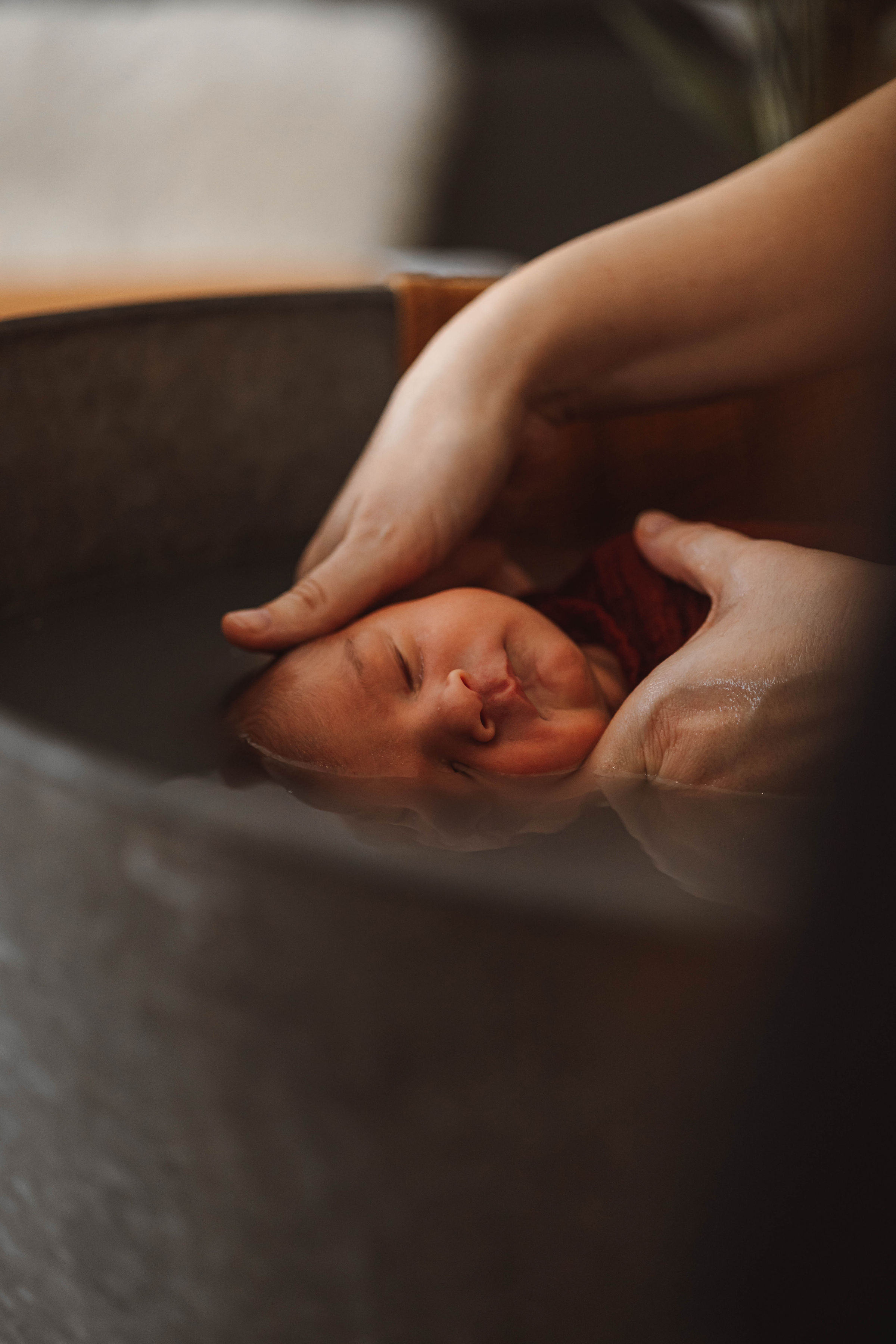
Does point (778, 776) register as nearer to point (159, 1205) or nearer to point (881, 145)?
point (159, 1205)

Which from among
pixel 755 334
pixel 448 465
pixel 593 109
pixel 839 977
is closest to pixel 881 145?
pixel 755 334

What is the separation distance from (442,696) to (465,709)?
0.02 metres

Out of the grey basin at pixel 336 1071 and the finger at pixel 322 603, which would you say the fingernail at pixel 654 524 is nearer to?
the finger at pixel 322 603

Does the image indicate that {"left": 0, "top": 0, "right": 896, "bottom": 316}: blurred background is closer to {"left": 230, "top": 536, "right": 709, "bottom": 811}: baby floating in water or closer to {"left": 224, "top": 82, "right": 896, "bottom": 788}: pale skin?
{"left": 224, "top": 82, "right": 896, "bottom": 788}: pale skin

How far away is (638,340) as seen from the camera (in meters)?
0.69

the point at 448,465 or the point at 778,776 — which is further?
the point at 448,465

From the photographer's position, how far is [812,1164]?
264mm

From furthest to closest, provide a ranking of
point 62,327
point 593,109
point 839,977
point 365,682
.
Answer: point 593,109, point 62,327, point 365,682, point 839,977

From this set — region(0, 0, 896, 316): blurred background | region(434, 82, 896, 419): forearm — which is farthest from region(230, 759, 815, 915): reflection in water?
region(0, 0, 896, 316): blurred background

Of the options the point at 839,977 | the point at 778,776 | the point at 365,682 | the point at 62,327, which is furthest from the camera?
the point at 62,327

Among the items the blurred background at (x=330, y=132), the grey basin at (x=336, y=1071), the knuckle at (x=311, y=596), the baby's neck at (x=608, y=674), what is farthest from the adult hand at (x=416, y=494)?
the blurred background at (x=330, y=132)

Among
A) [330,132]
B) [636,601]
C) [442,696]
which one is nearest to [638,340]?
[636,601]

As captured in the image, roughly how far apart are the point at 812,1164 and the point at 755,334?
1.77 feet

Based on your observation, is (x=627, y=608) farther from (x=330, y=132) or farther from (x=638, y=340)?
(x=330, y=132)
